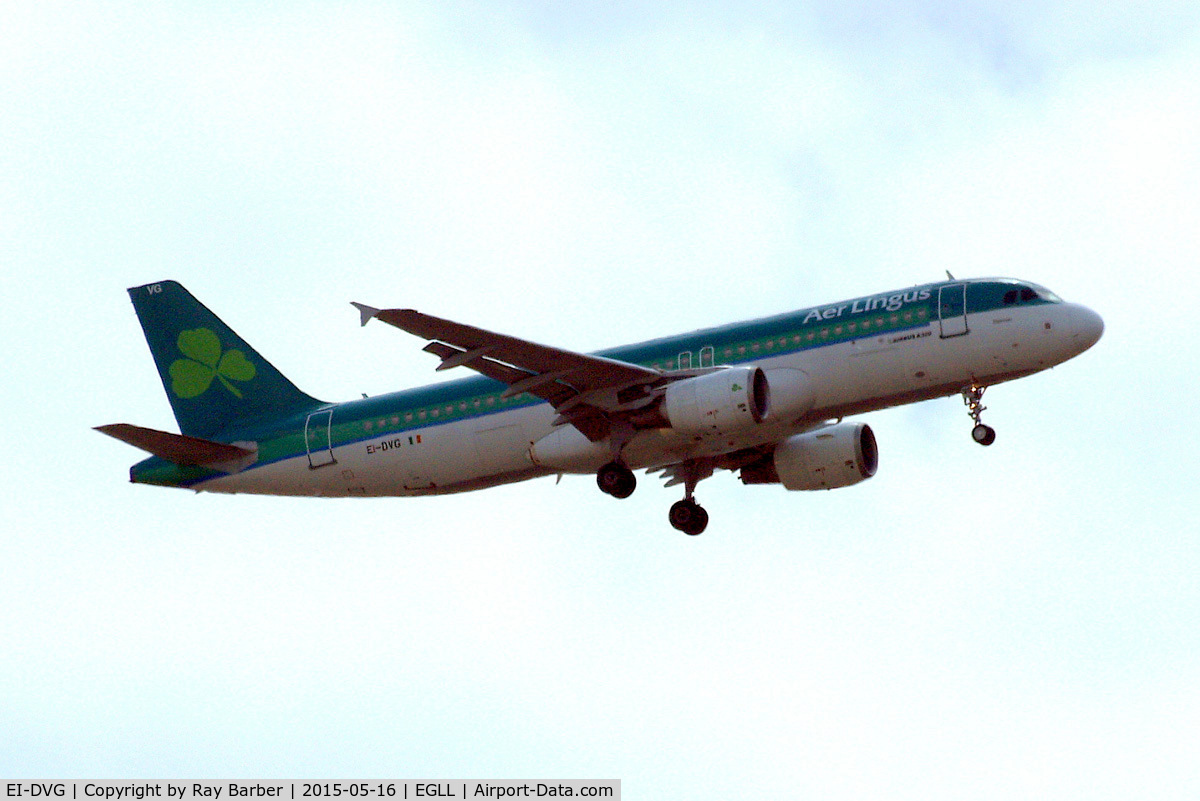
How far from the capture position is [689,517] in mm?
41781

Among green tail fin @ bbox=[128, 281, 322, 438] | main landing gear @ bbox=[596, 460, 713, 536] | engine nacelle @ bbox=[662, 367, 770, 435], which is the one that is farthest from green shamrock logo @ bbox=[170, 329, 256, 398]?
engine nacelle @ bbox=[662, 367, 770, 435]

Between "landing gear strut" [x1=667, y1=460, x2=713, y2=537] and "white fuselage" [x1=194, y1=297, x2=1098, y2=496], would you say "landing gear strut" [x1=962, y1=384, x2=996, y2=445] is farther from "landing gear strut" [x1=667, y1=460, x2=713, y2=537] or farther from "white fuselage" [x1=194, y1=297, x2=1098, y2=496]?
"landing gear strut" [x1=667, y1=460, x2=713, y2=537]

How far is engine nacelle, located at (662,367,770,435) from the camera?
35.3 metres

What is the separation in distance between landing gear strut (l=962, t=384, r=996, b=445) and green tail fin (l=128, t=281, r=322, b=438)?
57.1 feet

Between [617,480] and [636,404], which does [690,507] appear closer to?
[617,480]

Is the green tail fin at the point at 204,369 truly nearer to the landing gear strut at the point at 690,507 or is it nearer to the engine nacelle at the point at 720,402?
the landing gear strut at the point at 690,507

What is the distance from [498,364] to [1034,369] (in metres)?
12.4

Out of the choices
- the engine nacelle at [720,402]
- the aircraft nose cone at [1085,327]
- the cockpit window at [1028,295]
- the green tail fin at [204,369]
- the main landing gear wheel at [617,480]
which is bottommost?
the main landing gear wheel at [617,480]

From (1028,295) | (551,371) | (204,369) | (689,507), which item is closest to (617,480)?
(551,371)

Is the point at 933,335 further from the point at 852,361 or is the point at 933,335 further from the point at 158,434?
the point at 158,434

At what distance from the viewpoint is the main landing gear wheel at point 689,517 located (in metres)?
41.8

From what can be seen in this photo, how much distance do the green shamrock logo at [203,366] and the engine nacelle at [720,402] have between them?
1371cm

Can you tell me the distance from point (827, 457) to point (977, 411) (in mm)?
4880

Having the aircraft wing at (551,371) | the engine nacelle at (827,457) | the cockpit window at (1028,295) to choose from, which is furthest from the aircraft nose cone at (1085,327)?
the aircraft wing at (551,371)
